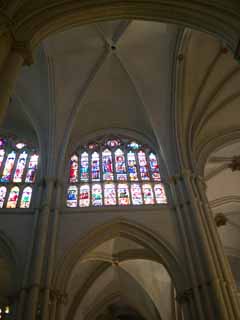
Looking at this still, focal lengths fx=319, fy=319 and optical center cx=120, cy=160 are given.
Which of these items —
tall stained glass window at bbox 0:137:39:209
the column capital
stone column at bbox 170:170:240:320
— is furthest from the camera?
tall stained glass window at bbox 0:137:39:209

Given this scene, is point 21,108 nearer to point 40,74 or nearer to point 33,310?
point 40,74

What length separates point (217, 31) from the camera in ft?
23.4

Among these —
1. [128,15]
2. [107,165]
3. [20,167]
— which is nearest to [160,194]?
[107,165]

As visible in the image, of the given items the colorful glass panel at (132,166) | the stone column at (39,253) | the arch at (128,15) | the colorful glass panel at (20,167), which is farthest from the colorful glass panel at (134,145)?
the arch at (128,15)

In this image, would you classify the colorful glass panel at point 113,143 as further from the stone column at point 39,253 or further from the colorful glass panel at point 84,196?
the stone column at point 39,253

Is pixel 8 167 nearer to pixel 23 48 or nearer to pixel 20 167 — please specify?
pixel 20 167

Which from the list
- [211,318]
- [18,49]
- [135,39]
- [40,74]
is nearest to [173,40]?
[135,39]

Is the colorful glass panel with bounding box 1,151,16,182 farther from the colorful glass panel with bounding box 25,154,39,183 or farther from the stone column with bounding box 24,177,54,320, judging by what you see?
the stone column with bounding box 24,177,54,320

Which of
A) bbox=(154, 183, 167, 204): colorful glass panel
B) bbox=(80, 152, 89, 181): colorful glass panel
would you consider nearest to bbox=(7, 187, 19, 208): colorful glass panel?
bbox=(80, 152, 89, 181): colorful glass panel

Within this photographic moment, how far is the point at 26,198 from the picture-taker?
12.1 m

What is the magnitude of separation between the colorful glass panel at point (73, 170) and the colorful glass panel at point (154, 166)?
325cm

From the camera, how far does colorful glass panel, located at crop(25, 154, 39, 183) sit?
13086 mm

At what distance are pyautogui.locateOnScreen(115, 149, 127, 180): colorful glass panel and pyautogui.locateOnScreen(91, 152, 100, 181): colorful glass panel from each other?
2.72 ft

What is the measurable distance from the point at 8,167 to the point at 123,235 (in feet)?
19.6
